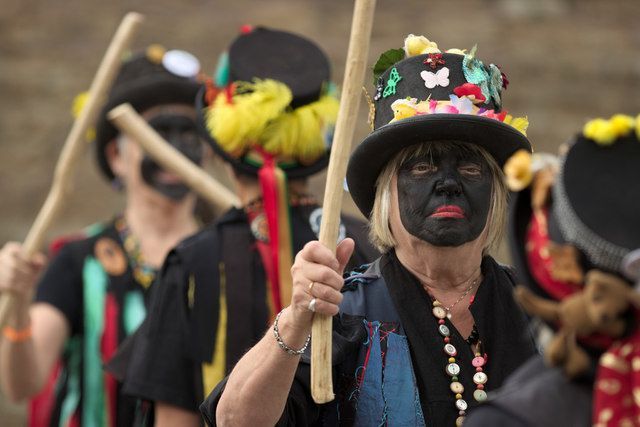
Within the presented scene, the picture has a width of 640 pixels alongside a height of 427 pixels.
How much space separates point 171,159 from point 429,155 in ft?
8.54

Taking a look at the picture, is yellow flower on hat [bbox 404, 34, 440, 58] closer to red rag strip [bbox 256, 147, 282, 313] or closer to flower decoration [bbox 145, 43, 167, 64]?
red rag strip [bbox 256, 147, 282, 313]

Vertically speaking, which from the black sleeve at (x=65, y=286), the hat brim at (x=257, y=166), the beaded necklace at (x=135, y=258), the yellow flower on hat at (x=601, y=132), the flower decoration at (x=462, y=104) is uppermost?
the flower decoration at (x=462, y=104)

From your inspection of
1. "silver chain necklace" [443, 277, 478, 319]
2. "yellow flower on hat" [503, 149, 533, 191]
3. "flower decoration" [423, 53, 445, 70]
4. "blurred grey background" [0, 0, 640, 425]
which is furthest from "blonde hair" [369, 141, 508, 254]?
"blurred grey background" [0, 0, 640, 425]

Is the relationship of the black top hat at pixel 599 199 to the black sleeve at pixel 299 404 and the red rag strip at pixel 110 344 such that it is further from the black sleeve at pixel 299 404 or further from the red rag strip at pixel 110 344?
the red rag strip at pixel 110 344

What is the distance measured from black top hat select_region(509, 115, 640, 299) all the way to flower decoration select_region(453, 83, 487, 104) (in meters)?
1.04

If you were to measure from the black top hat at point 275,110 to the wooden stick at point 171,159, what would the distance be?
571 mm

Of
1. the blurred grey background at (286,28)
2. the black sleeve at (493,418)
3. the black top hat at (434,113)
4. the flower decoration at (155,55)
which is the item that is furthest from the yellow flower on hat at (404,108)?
the blurred grey background at (286,28)

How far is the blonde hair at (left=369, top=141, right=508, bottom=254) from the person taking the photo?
12.4ft

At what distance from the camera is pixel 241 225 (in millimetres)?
5230

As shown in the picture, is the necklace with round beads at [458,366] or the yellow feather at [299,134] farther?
the yellow feather at [299,134]

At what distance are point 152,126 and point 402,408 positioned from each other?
3.35m

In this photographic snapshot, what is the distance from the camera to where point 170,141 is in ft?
21.5

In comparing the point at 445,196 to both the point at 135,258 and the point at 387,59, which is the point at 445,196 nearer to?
the point at 387,59

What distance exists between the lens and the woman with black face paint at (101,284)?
6.19 m
